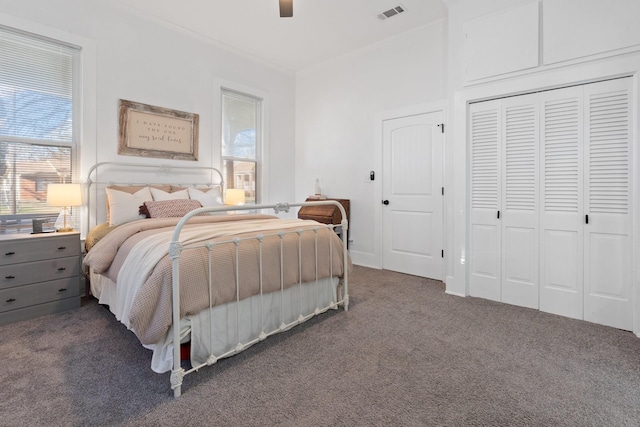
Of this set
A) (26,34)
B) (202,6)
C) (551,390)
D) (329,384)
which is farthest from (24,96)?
(551,390)

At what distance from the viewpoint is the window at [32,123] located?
9.39ft

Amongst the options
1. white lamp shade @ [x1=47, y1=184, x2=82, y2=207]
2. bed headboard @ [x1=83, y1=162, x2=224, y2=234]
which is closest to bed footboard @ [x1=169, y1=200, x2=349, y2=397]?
white lamp shade @ [x1=47, y1=184, x2=82, y2=207]

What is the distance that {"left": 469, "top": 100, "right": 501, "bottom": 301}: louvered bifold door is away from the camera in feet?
9.98

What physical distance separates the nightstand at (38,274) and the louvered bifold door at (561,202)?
3.96 meters

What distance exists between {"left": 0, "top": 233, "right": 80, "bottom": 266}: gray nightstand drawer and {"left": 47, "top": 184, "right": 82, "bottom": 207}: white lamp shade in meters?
0.28

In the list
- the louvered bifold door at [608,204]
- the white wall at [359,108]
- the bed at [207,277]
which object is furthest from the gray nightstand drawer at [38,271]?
the louvered bifold door at [608,204]

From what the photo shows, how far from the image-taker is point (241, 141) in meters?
4.62

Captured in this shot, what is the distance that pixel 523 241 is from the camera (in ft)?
9.57

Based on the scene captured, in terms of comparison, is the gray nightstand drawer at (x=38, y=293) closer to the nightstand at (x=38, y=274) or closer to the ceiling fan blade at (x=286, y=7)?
the nightstand at (x=38, y=274)

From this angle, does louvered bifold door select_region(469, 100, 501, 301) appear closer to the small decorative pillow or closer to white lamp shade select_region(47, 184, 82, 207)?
the small decorative pillow

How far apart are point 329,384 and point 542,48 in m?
3.04

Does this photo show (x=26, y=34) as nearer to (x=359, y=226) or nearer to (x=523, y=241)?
(x=359, y=226)

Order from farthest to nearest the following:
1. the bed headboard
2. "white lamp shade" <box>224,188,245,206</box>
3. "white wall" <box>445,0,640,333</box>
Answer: "white lamp shade" <box>224,188,245,206</box> → the bed headboard → "white wall" <box>445,0,640,333</box>

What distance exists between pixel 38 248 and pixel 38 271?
0.59 ft
